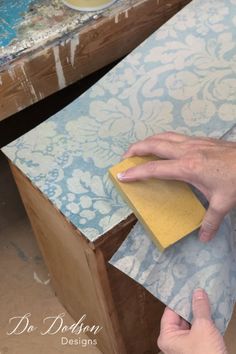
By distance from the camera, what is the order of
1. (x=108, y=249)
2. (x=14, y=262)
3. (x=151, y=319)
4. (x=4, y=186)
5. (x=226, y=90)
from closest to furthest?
(x=108, y=249), (x=226, y=90), (x=151, y=319), (x=14, y=262), (x=4, y=186)

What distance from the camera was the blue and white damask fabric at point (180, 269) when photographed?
78 cm

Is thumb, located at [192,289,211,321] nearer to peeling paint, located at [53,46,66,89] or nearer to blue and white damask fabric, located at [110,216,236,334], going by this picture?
blue and white damask fabric, located at [110,216,236,334]

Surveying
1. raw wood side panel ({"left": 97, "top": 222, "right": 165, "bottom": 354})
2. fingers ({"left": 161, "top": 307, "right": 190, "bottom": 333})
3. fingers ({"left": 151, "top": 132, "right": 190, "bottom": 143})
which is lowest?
raw wood side panel ({"left": 97, "top": 222, "right": 165, "bottom": 354})

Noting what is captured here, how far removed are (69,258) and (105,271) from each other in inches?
4.9

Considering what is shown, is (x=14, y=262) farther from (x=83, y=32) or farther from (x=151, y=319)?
(x=83, y=32)

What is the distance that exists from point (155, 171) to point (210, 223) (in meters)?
0.11

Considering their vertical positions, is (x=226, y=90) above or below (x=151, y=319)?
above

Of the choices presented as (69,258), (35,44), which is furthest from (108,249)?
(35,44)

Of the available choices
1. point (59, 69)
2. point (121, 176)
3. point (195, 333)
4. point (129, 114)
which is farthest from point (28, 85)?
point (195, 333)

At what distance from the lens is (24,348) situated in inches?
46.1

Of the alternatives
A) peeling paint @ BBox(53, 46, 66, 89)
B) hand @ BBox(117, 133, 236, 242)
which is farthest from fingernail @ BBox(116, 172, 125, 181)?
peeling paint @ BBox(53, 46, 66, 89)

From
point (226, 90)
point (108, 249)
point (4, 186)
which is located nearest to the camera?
point (108, 249)

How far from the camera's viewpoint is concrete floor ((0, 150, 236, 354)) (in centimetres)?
117

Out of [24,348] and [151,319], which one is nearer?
[151,319]
